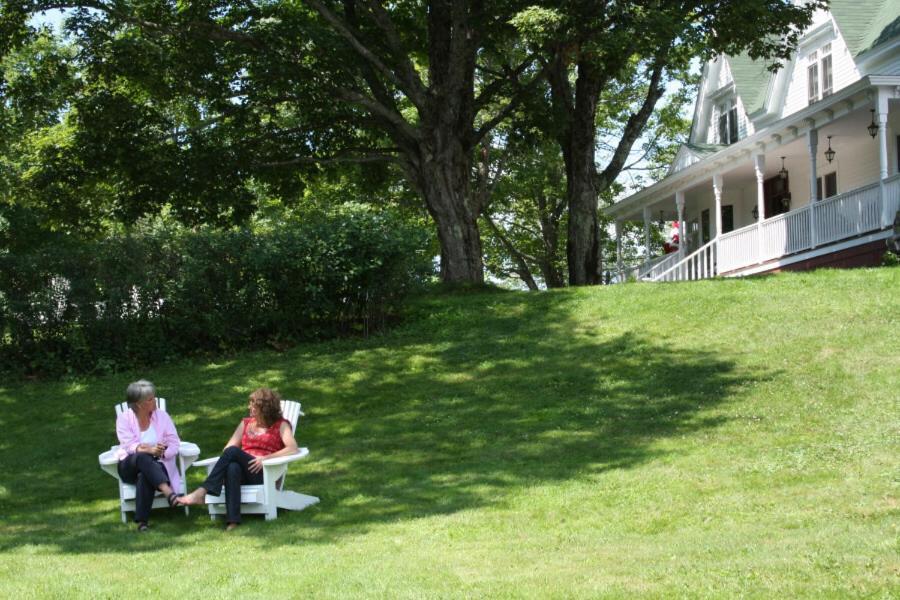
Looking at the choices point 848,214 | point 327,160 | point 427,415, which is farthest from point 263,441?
point 848,214

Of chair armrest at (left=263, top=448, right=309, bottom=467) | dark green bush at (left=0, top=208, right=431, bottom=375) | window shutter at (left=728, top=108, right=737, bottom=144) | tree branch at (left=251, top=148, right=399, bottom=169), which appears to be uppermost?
window shutter at (left=728, top=108, right=737, bottom=144)

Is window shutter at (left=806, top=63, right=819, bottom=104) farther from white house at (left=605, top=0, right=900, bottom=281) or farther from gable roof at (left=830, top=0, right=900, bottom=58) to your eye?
gable roof at (left=830, top=0, right=900, bottom=58)

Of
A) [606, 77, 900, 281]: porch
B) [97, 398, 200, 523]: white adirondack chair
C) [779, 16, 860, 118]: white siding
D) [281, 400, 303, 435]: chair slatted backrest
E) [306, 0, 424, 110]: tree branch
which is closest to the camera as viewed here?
[97, 398, 200, 523]: white adirondack chair

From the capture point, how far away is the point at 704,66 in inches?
1316

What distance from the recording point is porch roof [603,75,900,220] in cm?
2117

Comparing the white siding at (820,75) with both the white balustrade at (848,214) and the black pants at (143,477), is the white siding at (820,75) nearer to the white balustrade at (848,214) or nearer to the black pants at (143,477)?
the white balustrade at (848,214)

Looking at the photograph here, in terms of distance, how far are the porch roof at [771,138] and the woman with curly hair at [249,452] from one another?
51.0ft

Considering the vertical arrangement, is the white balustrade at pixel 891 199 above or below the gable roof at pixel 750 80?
below

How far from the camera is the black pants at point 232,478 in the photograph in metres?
8.67

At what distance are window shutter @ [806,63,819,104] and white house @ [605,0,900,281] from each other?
3 centimetres

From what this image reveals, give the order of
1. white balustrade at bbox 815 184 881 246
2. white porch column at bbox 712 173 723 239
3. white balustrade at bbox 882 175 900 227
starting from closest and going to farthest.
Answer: white balustrade at bbox 882 175 900 227 < white balustrade at bbox 815 184 881 246 < white porch column at bbox 712 173 723 239

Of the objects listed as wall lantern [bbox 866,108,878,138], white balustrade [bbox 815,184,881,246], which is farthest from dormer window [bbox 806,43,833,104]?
white balustrade [bbox 815,184,881,246]

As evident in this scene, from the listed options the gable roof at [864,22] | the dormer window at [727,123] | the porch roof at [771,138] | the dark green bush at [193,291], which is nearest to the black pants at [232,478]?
the dark green bush at [193,291]

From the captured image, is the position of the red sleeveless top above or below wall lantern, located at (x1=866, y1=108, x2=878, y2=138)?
below
